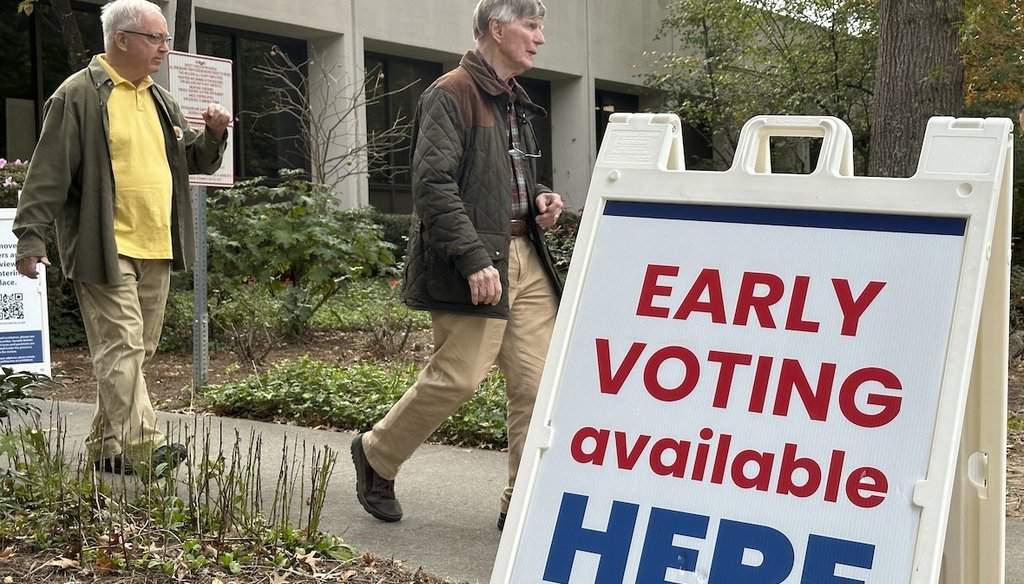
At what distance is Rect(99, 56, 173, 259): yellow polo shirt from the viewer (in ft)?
16.8

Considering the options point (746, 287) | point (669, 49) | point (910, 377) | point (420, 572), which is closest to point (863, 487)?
point (910, 377)

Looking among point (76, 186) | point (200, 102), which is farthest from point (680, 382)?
point (200, 102)

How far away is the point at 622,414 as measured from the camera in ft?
8.93

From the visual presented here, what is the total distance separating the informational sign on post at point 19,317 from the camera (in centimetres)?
827

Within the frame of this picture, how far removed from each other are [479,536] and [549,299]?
87 centimetres

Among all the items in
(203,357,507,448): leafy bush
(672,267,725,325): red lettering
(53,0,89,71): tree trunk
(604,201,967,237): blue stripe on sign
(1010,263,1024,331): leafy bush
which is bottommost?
(203,357,507,448): leafy bush

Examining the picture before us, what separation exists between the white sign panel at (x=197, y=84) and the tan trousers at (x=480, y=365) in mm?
3560

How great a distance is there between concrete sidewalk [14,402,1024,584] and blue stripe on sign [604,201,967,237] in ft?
4.92

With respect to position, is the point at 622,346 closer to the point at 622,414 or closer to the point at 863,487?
the point at 622,414

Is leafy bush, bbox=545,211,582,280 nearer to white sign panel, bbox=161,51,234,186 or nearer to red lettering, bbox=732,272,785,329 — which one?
white sign panel, bbox=161,51,234,186

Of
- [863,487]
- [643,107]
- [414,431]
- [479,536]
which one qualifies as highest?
[643,107]

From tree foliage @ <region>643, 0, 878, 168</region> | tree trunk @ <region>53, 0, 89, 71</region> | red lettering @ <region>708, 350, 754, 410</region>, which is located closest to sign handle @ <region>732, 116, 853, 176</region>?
red lettering @ <region>708, 350, 754, 410</region>

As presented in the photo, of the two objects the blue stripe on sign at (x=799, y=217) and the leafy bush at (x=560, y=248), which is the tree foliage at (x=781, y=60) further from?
the blue stripe on sign at (x=799, y=217)

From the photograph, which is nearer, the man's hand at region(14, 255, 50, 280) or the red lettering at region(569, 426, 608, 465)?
the red lettering at region(569, 426, 608, 465)
